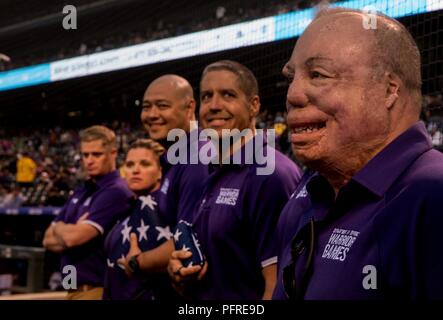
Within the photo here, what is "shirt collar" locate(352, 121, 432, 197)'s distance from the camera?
1267 mm

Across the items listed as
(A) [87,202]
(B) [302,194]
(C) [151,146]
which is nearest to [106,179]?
(A) [87,202]

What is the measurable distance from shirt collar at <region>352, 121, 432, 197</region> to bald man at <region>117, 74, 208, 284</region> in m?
1.42

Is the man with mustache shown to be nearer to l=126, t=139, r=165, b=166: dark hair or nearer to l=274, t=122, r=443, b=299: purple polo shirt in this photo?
l=274, t=122, r=443, b=299: purple polo shirt

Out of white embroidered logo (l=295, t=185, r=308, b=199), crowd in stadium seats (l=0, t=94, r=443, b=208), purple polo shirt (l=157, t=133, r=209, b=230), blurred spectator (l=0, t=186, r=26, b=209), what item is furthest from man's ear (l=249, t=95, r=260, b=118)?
blurred spectator (l=0, t=186, r=26, b=209)

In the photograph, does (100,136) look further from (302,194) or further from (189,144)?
(302,194)

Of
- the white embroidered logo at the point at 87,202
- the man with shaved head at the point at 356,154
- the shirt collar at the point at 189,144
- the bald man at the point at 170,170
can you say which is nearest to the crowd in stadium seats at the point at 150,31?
the white embroidered logo at the point at 87,202

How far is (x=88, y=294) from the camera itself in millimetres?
3623

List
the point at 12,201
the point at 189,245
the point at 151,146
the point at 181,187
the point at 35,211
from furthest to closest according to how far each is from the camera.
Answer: the point at 12,201
the point at 35,211
the point at 151,146
the point at 181,187
the point at 189,245

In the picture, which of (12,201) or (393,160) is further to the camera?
(12,201)

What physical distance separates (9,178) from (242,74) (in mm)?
→ 10940

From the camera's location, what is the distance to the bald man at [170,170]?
2.80 meters

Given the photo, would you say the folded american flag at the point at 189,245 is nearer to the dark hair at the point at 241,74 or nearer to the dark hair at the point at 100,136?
the dark hair at the point at 241,74

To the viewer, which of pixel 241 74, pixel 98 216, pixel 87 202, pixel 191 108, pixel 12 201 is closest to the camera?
pixel 241 74

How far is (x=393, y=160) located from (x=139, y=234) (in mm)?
2002
